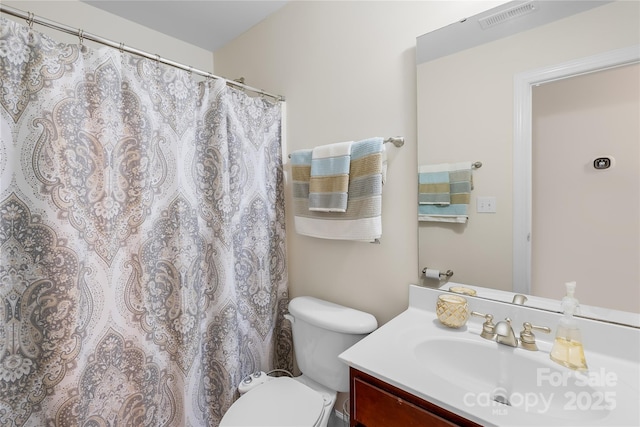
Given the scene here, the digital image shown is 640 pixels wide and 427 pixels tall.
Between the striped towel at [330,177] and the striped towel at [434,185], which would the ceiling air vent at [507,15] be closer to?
the striped towel at [434,185]

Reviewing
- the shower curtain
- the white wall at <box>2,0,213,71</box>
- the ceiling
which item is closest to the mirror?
the shower curtain

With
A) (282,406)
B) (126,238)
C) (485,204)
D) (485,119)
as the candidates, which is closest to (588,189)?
(485,204)

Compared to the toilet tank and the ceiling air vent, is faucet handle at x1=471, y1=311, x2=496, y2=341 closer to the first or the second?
the toilet tank

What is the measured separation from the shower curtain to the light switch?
3.42 ft

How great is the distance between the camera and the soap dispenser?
2.59ft

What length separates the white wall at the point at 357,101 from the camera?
1210 mm

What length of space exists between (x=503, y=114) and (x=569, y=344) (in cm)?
76

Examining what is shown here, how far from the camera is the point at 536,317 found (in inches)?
37.8

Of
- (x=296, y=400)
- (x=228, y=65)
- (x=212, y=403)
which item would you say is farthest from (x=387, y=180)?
(x=228, y=65)

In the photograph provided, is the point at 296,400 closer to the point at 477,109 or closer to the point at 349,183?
the point at 349,183

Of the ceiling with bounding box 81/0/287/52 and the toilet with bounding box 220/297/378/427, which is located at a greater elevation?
the ceiling with bounding box 81/0/287/52

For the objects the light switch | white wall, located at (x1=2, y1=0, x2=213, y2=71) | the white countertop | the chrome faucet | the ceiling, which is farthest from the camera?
the ceiling

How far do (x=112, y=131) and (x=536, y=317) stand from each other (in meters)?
1.70

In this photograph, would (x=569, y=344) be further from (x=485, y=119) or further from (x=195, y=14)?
(x=195, y=14)
